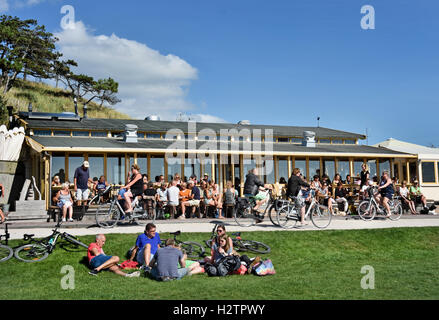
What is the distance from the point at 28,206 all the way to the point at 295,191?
848 cm

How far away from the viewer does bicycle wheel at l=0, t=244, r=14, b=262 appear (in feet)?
28.8

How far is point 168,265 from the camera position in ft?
25.9

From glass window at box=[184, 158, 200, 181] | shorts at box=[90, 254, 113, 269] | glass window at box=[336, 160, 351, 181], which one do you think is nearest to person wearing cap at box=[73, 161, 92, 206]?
glass window at box=[184, 158, 200, 181]

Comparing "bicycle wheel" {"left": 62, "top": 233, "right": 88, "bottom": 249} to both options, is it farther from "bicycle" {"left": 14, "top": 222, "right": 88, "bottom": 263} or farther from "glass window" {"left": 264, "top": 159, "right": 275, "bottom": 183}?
"glass window" {"left": 264, "top": 159, "right": 275, "bottom": 183}

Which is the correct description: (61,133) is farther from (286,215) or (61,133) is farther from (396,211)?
(396,211)

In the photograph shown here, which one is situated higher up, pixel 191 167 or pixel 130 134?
pixel 130 134

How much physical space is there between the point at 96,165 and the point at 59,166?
148 cm

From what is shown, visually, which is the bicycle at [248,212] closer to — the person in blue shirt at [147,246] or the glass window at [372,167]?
the person in blue shirt at [147,246]

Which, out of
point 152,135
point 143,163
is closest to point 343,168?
point 152,135

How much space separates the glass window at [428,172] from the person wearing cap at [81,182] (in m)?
16.8

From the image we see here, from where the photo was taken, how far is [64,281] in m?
7.67

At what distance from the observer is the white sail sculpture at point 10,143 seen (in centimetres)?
1708

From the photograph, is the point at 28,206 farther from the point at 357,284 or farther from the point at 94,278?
the point at 357,284
